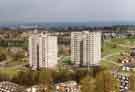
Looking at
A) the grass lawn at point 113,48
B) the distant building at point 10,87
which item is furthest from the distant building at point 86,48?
the distant building at point 10,87

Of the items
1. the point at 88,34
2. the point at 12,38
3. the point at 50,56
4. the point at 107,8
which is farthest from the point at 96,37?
the point at 12,38

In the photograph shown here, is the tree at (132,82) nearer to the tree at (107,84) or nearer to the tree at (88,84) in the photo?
the tree at (107,84)

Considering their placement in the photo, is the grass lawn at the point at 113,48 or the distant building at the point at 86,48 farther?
the distant building at the point at 86,48

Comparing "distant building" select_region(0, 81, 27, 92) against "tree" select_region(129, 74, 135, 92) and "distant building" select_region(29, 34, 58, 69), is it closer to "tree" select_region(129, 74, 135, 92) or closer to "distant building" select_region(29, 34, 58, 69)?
"distant building" select_region(29, 34, 58, 69)

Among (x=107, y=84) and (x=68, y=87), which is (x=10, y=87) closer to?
(x=68, y=87)

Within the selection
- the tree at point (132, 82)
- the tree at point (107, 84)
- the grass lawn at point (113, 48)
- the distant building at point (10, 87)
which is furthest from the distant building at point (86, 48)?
the distant building at point (10, 87)

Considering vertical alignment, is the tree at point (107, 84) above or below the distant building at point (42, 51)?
below
